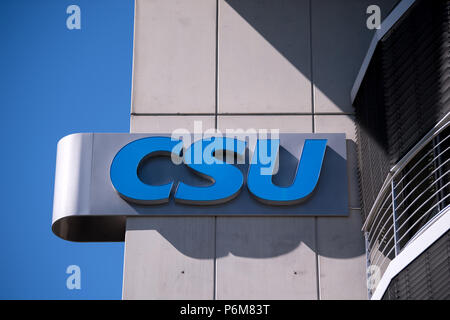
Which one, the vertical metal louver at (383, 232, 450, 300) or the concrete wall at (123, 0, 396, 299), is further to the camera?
the concrete wall at (123, 0, 396, 299)

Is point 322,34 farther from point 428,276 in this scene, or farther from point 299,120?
point 428,276

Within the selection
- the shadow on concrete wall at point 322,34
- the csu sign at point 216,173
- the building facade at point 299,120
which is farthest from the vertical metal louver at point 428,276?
the shadow on concrete wall at point 322,34

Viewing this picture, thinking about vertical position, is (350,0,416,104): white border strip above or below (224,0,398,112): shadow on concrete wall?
below

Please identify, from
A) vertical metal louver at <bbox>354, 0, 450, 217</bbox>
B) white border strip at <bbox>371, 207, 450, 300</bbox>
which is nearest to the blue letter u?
vertical metal louver at <bbox>354, 0, 450, 217</bbox>

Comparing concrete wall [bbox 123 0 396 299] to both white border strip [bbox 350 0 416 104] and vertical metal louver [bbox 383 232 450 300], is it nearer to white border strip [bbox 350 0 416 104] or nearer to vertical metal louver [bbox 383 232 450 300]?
white border strip [bbox 350 0 416 104]

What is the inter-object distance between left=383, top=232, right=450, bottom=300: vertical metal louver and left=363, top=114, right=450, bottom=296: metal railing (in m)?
0.36

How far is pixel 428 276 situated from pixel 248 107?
5620 millimetres

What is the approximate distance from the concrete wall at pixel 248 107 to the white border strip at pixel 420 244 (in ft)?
9.20

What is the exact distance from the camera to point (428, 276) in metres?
9.20

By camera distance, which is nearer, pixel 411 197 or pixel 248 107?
pixel 411 197

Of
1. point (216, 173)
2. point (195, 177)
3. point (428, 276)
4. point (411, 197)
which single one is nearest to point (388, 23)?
point (411, 197)

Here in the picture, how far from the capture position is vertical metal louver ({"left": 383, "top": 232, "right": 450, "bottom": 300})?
349 inches

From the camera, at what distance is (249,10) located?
14.9 metres
